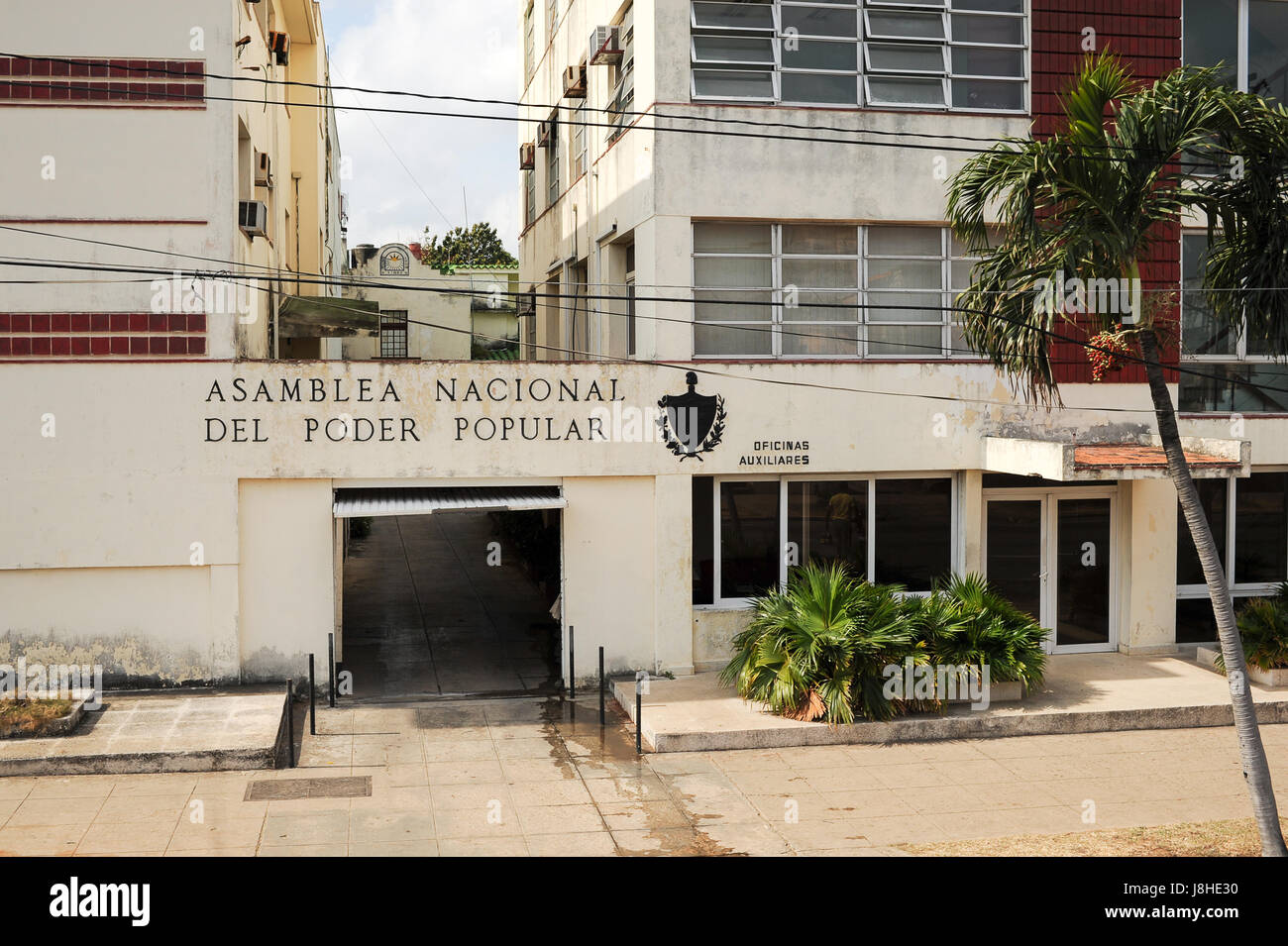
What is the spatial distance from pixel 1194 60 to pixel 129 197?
14200 mm

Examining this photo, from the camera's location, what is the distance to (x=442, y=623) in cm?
1970

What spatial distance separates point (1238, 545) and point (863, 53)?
8762 mm

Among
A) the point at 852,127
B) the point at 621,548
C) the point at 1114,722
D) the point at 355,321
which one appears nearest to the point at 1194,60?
the point at 852,127

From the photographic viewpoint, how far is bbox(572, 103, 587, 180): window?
22.3 m

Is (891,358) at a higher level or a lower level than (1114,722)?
higher

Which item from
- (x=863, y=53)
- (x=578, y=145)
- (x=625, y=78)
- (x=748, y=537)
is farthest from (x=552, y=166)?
(x=748, y=537)

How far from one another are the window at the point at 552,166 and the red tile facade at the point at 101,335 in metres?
12.1

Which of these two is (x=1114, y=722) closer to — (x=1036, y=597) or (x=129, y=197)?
(x=1036, y=597)

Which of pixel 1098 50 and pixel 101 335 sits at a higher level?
pixel 1098 50

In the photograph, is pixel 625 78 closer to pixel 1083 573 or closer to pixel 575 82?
pixel 575 82

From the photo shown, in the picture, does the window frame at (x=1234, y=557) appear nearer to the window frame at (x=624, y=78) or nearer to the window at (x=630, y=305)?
the window at (x=630, y=305)

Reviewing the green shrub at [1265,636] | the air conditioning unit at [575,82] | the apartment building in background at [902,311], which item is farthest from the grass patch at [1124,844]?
the air conditioning unit at [575,82]

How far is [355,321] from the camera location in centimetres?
1884

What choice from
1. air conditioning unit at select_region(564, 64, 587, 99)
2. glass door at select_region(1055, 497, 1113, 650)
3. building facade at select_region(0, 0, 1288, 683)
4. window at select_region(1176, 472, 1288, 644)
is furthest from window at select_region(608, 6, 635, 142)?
window at select_region(1176, 472, 1288, 644)
